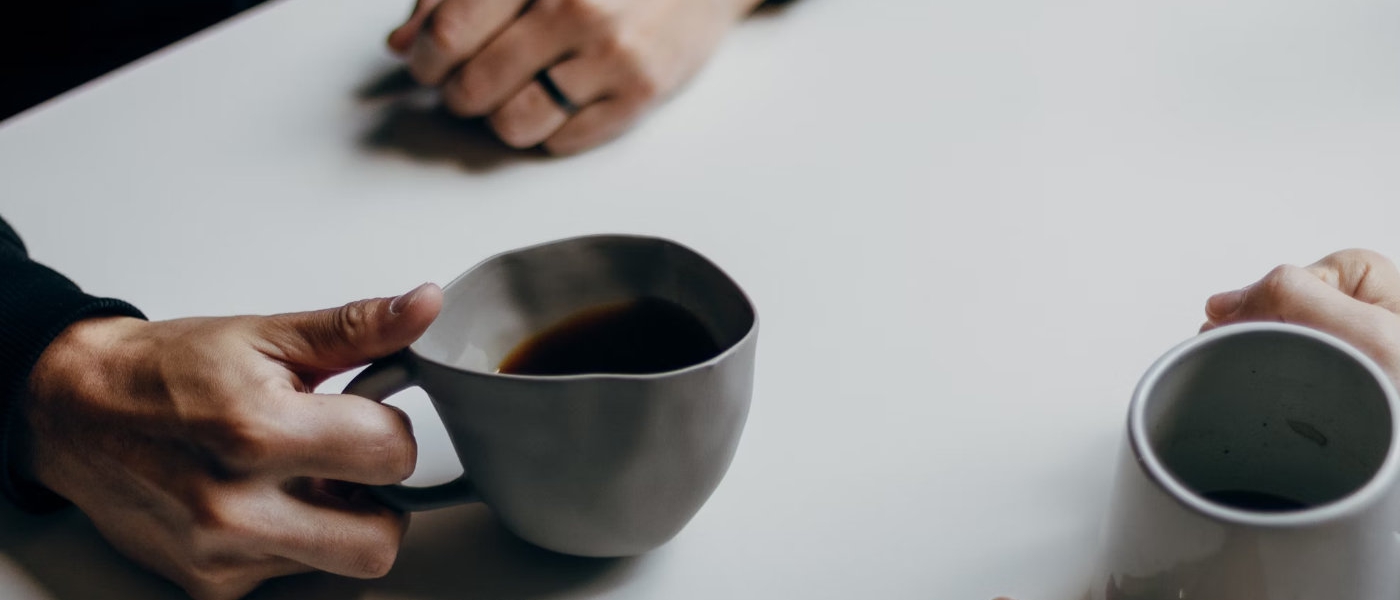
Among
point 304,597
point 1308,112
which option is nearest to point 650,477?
point 304,597

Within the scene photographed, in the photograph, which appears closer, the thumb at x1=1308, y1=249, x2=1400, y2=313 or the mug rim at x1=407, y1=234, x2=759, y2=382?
the mug rim at x1=407, y1=234, x2=759, y2=382

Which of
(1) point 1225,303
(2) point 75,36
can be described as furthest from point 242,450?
(2) point 75,36

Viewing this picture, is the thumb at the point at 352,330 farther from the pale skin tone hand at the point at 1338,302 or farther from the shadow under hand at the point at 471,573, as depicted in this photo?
the pale skin tone hand at the point at 1338,302

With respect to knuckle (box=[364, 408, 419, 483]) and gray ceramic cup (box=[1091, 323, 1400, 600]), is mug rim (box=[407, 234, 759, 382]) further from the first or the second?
gray ceramic cup (box=[1091, 323, 1400, 600])

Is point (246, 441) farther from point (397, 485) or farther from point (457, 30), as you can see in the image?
point (457, 30)

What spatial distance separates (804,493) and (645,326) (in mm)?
121

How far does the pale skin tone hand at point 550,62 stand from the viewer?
0.85 m

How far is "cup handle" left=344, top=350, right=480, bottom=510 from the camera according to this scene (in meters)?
0.52

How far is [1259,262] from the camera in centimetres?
68

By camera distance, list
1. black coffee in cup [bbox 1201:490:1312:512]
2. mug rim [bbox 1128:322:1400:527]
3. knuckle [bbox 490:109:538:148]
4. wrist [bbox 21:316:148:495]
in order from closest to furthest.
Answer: mug rim [bbox 1128:322:1400:527], black coffee in cup [bbox 1201:490:1312:512], wrist [bbox 21:316:148:495], knuckle [bbox 490:109:538:148]

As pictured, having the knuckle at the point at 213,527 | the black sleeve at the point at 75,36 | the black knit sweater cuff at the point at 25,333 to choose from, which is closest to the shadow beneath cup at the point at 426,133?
the black knit sweater cuff at the point at 25,333

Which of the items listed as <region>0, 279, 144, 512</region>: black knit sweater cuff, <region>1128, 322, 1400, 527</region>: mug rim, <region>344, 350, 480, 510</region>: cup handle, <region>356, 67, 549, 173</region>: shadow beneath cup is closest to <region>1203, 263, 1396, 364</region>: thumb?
<region>1128, 322, 1400, 527</region>: mug rim

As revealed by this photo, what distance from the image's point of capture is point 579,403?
48 cm

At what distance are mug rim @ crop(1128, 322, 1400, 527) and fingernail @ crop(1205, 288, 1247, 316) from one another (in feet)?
0.47
